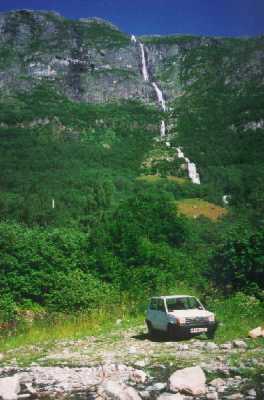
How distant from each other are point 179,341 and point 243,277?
24.4 feet

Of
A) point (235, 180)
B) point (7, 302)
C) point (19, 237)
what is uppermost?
point (235, 180)

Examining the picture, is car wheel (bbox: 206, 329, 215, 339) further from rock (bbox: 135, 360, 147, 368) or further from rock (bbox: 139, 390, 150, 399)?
rock (bbox: 139, 390, 150, 399)

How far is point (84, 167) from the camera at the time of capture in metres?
164

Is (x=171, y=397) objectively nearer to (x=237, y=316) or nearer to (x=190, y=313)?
(x=190, y=313)

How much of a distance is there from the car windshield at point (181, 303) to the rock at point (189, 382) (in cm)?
724

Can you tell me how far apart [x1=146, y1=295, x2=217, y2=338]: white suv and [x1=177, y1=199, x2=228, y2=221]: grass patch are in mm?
78711

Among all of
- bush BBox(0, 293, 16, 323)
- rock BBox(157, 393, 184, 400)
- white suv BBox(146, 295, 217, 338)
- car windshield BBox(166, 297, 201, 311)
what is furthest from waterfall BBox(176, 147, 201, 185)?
rock BBox(157, 393, 184, 400)

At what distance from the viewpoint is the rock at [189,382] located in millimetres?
10812

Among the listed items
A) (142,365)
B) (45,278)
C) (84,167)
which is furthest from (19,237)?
(84,167)

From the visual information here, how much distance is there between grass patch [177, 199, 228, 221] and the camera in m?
102

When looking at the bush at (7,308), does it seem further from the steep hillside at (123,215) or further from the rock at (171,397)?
the rock at (171,397)

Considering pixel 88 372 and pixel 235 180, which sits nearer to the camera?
pixel 88 372

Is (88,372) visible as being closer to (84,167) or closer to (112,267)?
(112,267)

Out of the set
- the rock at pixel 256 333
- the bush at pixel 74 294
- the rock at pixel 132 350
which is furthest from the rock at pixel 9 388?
the bush at pixel 74 294
